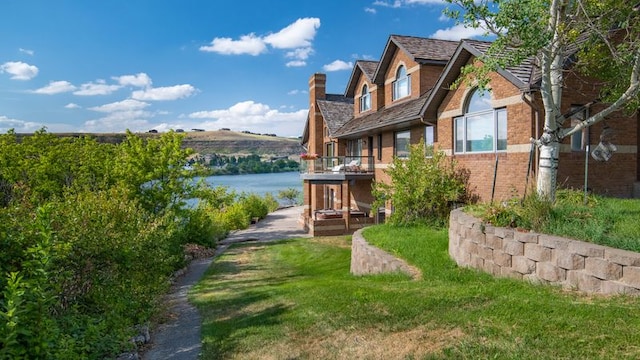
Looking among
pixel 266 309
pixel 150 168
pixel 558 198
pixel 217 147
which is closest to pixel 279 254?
pixel 150 168

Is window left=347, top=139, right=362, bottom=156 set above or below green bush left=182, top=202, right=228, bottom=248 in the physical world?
above

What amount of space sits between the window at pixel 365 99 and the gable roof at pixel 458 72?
9.28 meters

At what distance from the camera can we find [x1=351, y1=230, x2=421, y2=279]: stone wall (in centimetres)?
1072

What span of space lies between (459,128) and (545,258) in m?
9.35

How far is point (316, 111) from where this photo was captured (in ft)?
109

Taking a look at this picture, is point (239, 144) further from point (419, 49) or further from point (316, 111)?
point (419, 49)

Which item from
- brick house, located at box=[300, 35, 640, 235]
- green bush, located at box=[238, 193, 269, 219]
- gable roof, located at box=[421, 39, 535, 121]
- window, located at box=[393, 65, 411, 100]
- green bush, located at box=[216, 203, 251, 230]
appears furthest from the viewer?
green bush, located at box=[238, 193, 269, 219]

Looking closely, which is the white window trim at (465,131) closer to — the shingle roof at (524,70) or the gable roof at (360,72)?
the shingle roof at (524,70)

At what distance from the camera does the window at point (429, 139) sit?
18.0m

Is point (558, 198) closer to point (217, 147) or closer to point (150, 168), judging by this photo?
point (150, 168)

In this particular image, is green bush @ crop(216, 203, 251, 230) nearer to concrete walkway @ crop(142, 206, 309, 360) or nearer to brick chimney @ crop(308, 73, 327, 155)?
brick chimney @ crop(308, 73, 327, 155)

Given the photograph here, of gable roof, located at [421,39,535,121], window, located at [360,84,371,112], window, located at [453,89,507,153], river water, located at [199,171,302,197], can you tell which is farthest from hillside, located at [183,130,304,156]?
window, located at [453,89,507,153]

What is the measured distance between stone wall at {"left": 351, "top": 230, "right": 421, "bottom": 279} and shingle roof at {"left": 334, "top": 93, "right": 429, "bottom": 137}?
6.53 m

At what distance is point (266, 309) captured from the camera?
905cm
